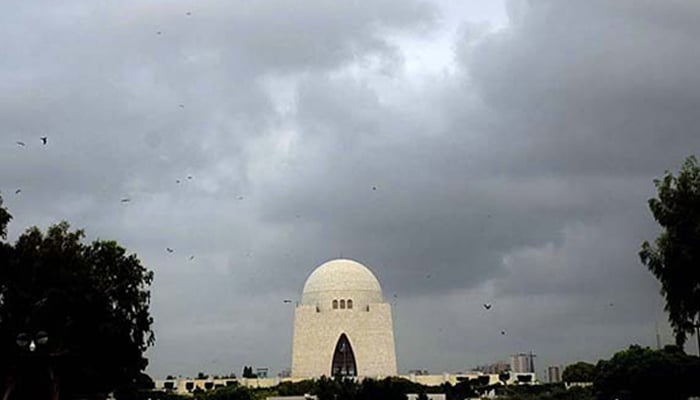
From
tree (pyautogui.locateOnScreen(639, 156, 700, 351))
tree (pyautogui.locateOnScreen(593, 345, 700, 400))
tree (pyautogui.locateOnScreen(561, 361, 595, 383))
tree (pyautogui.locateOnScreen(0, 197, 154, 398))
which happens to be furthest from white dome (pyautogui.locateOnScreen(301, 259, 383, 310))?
tree (pyautogui.locateOnScreen(639, 156, 700, 351))

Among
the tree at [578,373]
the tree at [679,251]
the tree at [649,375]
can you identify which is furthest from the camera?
the tree at [578,373]

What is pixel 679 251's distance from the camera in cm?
2764

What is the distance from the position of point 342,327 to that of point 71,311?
41475mm

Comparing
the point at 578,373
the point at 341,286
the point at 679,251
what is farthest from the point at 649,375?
the point at 341,286

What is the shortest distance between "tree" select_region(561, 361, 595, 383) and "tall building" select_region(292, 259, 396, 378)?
554 inches

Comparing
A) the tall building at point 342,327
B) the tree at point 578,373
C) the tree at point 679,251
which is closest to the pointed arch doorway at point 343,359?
the tall building at point 342,327

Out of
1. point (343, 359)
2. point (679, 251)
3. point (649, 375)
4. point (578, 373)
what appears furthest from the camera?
point (343, 359)

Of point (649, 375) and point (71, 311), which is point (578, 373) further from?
point (71, 311)

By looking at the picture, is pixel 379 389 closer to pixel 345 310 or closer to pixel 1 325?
pixel 1 325

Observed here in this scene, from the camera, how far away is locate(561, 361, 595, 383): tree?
6186 cm

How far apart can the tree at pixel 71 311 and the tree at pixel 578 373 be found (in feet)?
111

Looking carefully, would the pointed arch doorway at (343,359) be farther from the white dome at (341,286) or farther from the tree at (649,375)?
the tree at (649,375)

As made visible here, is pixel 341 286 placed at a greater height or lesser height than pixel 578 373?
greater

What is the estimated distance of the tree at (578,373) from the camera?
61.9m
